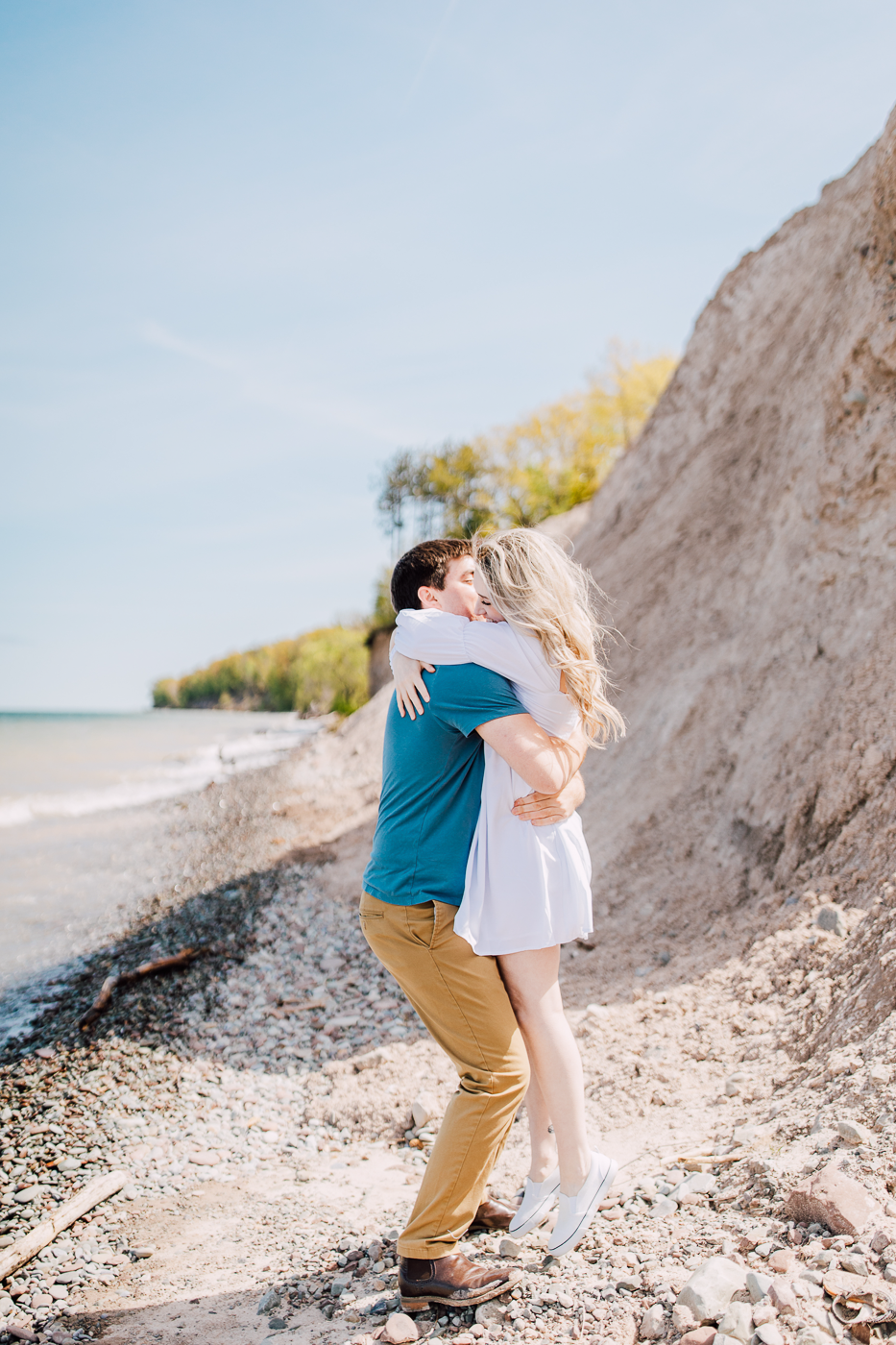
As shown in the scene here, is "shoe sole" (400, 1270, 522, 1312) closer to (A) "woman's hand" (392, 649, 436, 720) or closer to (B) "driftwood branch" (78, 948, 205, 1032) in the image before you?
(A) "woman's hand" (392, 649, 436, 720)

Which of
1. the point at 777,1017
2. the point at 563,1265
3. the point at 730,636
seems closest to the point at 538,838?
the point at 563,1265

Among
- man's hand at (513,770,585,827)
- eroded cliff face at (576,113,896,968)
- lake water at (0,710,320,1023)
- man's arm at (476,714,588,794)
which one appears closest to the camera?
man's arm at (476,714,588,794)

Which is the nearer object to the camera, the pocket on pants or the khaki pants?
the khaki pants

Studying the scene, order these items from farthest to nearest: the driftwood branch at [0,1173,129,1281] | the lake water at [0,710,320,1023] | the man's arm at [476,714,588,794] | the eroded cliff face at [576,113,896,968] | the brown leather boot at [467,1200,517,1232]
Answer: the lake water at [0,710,320,1023], the eroded cliff face at [576,113,896,968], the driftwood branch at [0,1173,129,1281], the brown leather boot at [467,1200,517,1232], the man's arm at [476,714,588,794]

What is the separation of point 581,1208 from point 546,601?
211 cm

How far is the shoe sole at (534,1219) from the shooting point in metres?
2.98

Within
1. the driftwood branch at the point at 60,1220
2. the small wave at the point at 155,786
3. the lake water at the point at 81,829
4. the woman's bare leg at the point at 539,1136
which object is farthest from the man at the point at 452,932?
the small wave at the point at 155,786

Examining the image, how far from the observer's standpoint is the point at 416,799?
2.81m

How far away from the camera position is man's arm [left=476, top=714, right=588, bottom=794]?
2604 mm

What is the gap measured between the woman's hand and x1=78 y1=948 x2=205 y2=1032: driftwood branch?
548cm

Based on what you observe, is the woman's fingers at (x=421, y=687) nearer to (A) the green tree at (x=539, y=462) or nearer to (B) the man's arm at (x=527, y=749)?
(B) the man's arm at (x=527, y=749)

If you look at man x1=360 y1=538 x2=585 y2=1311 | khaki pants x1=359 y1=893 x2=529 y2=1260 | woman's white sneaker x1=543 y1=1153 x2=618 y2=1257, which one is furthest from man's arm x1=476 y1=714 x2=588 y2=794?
woman's white sneaker x1=543 y1=1153 x2=618 y2=1257

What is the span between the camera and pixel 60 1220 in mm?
3977

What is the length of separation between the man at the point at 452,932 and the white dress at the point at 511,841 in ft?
0.19
